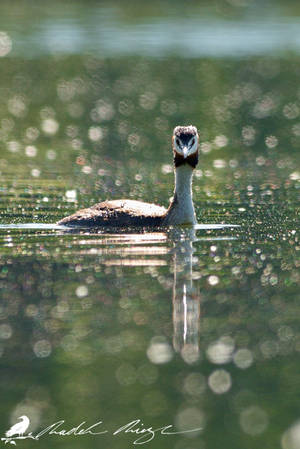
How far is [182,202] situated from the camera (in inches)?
841

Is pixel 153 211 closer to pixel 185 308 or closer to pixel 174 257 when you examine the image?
pixel 174 257

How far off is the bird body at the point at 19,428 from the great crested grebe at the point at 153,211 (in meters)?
9.88

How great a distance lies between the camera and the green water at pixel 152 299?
11.4 m

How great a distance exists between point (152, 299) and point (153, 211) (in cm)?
604

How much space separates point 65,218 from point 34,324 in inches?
302

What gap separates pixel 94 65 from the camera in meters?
Answer: 57.2

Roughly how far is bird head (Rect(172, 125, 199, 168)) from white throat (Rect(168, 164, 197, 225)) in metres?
0.15

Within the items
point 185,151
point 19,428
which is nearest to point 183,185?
point 185,151

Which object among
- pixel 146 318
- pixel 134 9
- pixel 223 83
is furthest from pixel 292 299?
pixel 134 9

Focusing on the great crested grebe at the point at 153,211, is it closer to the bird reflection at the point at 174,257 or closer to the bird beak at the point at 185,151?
the bird beak at the point at 185,151

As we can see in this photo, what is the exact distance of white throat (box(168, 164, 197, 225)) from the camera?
21094 millimetres

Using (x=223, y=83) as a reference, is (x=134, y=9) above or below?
above

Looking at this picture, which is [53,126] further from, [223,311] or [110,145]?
[223,311]
